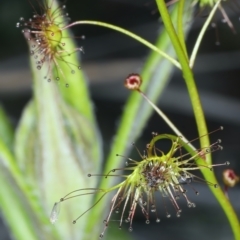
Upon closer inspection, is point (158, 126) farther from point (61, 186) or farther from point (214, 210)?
point (61, 186)

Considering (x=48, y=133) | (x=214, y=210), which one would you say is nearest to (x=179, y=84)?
(x=214, y=210)

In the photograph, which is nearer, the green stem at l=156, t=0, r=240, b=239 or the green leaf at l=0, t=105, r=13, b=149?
the green stem at l=156, t=0, r=240, b=239

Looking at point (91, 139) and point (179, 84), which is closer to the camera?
point (91, 139)

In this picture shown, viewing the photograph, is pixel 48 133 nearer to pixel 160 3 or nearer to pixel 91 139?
pixel 91 139

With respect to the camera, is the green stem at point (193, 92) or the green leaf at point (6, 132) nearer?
the green stem at point (193, 92)

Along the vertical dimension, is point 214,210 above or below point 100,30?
below

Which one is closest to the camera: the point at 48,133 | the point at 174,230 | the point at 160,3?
the point at 160,3

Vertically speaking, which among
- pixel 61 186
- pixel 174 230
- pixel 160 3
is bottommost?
pixel 174 230

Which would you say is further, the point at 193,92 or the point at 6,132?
the point at 6,132

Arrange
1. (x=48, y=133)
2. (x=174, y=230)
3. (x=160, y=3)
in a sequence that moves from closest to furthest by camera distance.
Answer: (x=160, y=3), (x=48, y=133), (x=174, y=230)
